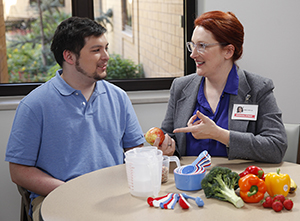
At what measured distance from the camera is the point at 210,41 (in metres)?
2.04

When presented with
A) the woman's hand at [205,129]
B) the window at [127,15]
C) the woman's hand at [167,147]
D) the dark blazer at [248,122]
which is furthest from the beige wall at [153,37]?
the woman's hand at [205,129]

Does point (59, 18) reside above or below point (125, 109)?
above

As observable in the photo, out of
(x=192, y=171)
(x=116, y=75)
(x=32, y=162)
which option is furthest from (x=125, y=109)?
(x=116, y=75)

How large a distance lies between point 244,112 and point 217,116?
0.52 feet

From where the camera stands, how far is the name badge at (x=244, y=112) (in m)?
1.93

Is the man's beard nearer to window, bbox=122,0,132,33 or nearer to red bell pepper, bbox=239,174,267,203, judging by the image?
red bell pepper, bbox=239,174,267,203

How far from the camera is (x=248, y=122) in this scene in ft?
6.35

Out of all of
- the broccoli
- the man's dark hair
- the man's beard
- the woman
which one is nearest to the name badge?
the woman

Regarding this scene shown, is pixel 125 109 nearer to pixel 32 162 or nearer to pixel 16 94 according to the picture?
pixel 32 162

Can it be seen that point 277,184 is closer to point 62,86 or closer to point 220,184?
point 220,184

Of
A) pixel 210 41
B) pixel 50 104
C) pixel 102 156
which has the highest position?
pixel 210 41

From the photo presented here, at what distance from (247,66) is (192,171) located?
193 centimetres

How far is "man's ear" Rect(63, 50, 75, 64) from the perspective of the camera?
6.68 feet

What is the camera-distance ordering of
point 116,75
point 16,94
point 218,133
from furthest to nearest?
point 116,75
point 16,94
point 218,133
